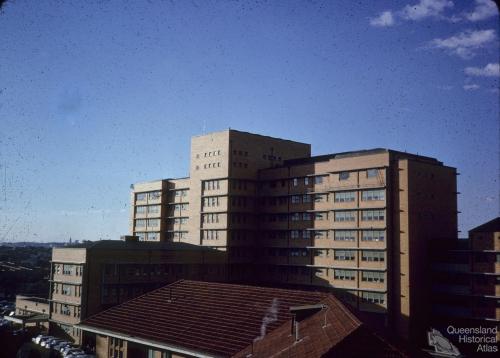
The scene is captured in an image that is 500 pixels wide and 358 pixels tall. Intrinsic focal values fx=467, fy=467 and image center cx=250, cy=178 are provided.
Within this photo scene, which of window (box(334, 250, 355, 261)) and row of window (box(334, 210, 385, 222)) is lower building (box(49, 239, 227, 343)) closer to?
window (box(334, 250, 355, 261))

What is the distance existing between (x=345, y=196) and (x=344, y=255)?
27.4 ft

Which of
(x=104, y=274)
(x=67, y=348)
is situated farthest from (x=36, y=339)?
(x=104, y=274)

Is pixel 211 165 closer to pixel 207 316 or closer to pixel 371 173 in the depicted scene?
pixel 371 173

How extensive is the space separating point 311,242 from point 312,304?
40135 mm

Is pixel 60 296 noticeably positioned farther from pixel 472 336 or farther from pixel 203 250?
pixel 472 336

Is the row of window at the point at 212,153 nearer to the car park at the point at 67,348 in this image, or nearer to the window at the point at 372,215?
the window at the point at 372,215

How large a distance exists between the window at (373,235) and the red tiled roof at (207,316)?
2953cm

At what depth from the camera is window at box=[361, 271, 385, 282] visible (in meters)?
61.0

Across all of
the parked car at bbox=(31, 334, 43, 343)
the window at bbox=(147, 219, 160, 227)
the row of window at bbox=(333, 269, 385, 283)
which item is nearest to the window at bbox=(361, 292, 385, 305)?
the row of window at bbox=(333, 269, 385, 283)

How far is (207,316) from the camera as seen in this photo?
33.9 meters

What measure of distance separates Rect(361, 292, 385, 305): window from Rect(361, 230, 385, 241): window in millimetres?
7151

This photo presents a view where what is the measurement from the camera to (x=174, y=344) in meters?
30.7

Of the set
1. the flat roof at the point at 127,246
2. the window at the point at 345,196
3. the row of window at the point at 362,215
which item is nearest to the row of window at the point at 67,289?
the flat roof at the point at 127,246

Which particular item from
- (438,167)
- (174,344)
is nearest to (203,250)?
(438,167)
